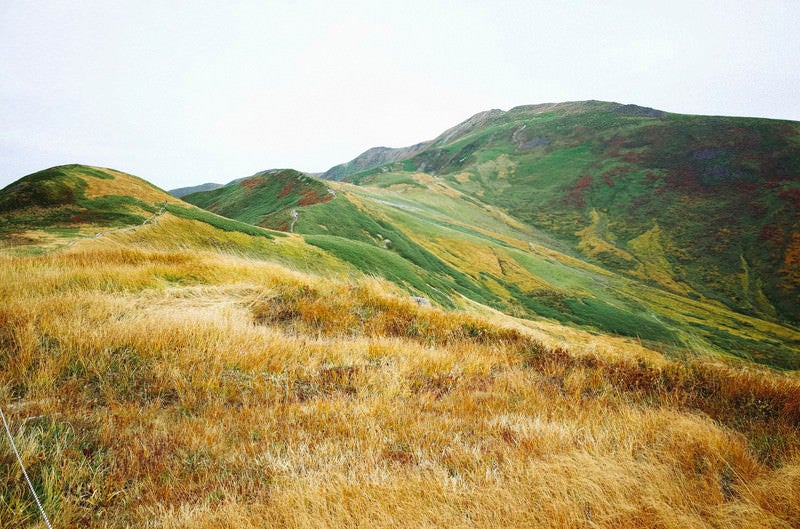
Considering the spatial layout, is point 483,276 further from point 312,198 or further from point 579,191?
point 579,191

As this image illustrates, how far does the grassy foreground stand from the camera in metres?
2.79

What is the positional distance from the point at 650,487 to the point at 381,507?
7.37 feet

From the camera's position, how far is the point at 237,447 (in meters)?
3.61

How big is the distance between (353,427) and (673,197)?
16968 cm

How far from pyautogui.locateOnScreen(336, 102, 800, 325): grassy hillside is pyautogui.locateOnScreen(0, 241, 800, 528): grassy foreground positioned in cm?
11790

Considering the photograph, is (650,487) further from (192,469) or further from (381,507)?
(192,469)

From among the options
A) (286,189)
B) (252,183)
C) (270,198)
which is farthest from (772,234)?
(252,183)

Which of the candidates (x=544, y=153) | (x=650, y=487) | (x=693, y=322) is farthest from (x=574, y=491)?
(x=544, y=153)

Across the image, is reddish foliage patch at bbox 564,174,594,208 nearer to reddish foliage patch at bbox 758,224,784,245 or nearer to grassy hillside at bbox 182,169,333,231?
reddish foliage patch at bbox 758,224,784,245

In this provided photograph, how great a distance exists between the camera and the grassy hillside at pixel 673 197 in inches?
3974

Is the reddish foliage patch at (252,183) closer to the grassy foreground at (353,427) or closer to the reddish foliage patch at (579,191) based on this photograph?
the grassy foreground at (353,427)

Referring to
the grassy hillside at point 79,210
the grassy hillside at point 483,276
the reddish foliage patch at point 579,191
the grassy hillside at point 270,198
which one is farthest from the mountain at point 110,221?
the reddish foliage patch at point 579,191

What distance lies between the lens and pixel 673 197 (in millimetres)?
134625

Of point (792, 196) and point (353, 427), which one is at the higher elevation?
point (792, 196)
